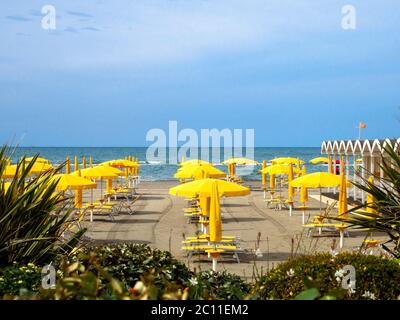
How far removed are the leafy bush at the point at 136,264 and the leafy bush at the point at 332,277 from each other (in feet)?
4.34

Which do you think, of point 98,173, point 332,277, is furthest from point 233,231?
point 332,277

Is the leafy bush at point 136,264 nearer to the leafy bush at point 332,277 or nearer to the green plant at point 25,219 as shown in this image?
the green plant at point 25,219

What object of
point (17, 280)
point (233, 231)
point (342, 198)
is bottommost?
point (233, 231)

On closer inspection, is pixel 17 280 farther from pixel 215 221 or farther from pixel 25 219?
pixel 215 221

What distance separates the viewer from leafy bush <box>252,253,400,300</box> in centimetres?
498

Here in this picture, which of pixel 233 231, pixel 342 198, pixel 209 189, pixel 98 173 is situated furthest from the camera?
pixel 98 173

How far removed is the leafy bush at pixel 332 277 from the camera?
4.98m

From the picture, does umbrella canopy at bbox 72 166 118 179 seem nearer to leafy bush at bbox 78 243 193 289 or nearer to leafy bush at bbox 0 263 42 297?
leafy bush at bbox 78 243 193 289

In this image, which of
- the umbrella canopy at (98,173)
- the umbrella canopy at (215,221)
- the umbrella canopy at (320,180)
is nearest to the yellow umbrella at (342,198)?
the umbrella canopy at (320,180)

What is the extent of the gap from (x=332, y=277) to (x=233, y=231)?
45.2ft

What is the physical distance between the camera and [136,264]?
263 inches

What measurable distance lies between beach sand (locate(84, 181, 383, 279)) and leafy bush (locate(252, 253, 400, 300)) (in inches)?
240

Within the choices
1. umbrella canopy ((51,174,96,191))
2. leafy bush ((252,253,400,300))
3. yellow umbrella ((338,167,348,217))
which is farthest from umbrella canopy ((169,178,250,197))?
leafy bush ((252,253,400,300))
